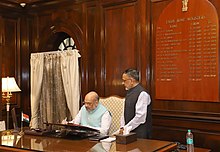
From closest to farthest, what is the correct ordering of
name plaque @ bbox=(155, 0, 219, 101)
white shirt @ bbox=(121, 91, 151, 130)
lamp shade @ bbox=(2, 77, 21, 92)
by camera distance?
white shirt @ bbox=(121, 91, 151, 130) → name plaque @ bbox=(155, 0, 219, 101) → lamp shade @ bbox=(2, 77, 21, 92)

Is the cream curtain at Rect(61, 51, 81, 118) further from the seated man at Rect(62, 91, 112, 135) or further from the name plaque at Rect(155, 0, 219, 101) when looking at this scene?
the name plaque at Rect(155, 0, 219, 101)

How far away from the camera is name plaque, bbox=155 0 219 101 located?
393 centimetres

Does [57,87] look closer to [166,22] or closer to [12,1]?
[12,1]

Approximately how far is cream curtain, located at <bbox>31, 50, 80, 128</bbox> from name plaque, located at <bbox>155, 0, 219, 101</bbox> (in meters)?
1.53

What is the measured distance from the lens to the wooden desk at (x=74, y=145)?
7.91ft

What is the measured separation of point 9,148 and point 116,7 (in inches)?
118

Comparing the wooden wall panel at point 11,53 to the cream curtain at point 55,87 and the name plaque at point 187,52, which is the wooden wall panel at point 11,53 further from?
the name plaque at point 187,52

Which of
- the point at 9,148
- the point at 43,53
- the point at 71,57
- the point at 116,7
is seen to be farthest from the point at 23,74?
the point at 9,148

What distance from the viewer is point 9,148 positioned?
256cm

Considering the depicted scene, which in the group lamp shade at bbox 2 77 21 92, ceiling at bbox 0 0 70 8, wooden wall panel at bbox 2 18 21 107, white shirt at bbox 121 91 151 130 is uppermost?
ceiling at bbox 0 0 70 8

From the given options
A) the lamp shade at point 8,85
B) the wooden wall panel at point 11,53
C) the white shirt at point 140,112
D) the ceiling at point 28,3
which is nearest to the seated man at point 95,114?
the white shirt at point 140,112

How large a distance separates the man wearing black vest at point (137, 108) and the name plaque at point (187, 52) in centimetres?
75

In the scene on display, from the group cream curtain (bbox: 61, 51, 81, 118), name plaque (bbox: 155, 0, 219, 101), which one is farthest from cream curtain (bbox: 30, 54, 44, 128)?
name plaque (bbox: 155, 0, 219, 101)

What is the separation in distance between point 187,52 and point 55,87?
2.50m
